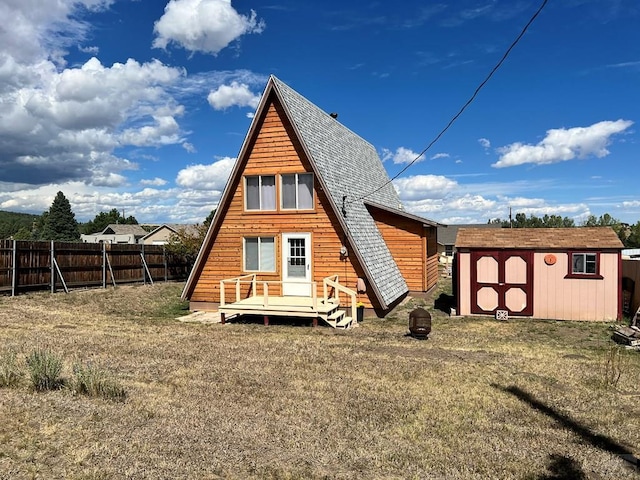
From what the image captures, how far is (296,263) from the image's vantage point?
16.3 metres

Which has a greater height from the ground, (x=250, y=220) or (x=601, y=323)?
(x=250, y=220)

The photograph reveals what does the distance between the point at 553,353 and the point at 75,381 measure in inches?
390

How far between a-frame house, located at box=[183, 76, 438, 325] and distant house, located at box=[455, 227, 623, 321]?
2.94 m

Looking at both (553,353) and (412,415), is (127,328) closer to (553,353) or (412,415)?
(412,415)

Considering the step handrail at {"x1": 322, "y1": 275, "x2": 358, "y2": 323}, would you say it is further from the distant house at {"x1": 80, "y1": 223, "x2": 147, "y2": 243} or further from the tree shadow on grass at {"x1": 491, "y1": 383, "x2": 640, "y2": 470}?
the distant house at {"x1": 80, "y1": 223, "x2": 147, "y2": 243}

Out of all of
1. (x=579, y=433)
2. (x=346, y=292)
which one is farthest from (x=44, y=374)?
Answer: (x=346, y=292)

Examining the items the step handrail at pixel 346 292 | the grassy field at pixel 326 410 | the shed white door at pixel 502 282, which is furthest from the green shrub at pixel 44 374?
the shed white door at pixel 502 282

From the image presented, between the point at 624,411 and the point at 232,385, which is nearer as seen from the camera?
the point at 624,411

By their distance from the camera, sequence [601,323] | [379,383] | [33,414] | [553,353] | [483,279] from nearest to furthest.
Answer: [33,414], [379,383], [553,353], [601,323], [483,279]

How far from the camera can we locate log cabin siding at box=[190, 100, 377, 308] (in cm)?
1578

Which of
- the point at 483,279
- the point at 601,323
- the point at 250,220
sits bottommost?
the point at 601,323

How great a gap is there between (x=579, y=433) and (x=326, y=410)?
136 inches

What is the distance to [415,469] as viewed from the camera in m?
5.12

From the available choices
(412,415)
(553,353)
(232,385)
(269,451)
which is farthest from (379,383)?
(553,353)
